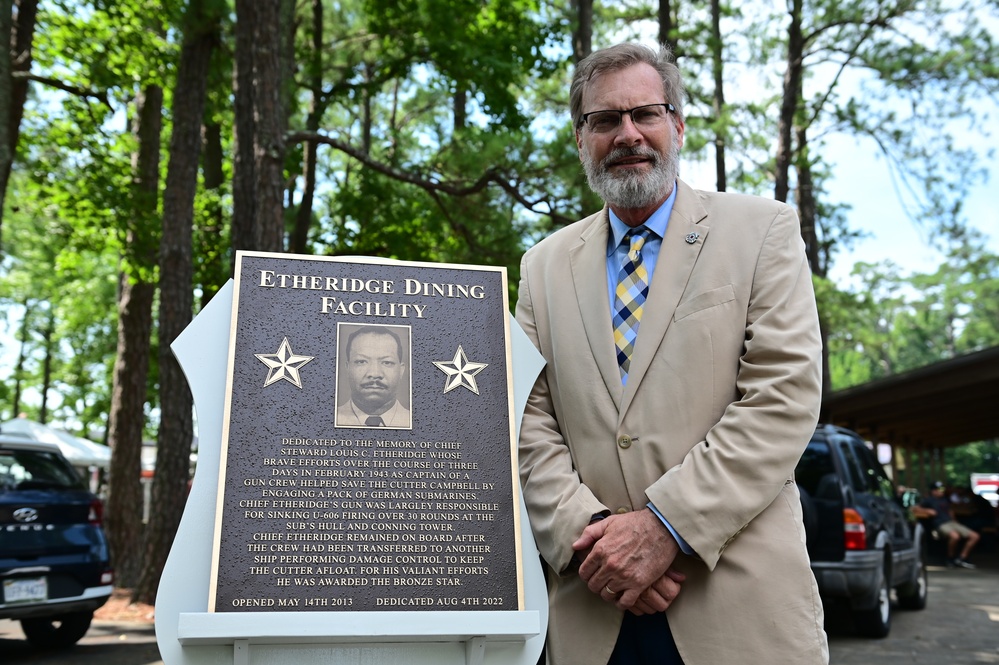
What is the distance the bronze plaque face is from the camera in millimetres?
2357

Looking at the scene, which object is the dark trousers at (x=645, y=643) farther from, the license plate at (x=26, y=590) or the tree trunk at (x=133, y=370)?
the tree trunk at (x=133, y=370)

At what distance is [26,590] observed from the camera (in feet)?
26.2

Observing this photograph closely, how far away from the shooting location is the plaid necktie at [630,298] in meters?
2.77

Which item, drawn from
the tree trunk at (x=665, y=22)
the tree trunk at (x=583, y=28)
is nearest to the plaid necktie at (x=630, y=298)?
the tree trunk at (x=583, y=28)

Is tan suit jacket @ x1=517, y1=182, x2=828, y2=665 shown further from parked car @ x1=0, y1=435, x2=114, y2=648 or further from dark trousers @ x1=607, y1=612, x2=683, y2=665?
parked car @ x1=0, y1=435, x2=114, y2=648

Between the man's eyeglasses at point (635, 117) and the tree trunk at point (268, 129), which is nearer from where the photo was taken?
the man's eyeglasses at point (635, 117)

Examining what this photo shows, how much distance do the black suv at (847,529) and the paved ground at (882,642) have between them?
17.4 inches

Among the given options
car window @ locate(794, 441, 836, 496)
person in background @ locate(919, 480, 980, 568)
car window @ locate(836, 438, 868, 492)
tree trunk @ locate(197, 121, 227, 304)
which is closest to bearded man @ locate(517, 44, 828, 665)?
car window @ locate(794, 441, 836, 496)

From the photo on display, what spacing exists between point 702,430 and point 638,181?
2.58 ft

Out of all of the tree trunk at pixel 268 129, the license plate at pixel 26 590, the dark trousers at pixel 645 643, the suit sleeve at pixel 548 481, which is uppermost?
the tree trunk at pixel 268 129

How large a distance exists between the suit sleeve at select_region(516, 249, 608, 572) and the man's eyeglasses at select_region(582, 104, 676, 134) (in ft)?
2.04

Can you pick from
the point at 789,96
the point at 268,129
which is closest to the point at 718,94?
the point at 789,96

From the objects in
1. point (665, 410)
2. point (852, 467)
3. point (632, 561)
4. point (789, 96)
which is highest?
point (789, 96)

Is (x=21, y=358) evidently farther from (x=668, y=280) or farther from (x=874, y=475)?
(x=668, y=280)
